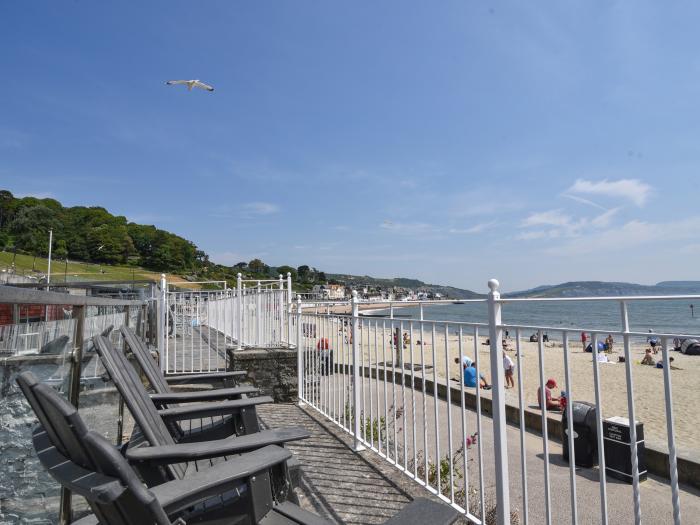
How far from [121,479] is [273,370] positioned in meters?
5.53

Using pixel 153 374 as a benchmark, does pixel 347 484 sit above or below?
below

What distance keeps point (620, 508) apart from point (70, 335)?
4.70 m

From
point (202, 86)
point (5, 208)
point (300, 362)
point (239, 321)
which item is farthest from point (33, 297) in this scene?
point (5, 208)

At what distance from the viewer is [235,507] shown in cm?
173

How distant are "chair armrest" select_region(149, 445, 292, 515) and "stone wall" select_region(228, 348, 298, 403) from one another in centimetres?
499

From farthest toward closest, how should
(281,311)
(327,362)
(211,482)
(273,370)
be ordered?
1. (281,311)
2. (273,370)
3. (327,362)
4. (211,482)

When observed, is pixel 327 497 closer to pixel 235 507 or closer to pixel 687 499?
pixel 235 507

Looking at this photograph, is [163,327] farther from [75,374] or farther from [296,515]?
[296,515]

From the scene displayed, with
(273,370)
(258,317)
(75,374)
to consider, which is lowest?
(273,370)

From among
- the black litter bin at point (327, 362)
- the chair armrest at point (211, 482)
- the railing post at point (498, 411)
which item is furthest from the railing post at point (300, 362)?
the chair armrest at point (211, 482)

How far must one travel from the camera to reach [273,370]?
21.4ft

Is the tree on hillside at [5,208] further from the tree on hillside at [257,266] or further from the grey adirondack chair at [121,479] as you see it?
the grey adirondack chair at [121,479]

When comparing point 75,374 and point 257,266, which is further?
point 257,266

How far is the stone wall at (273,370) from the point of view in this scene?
6.48 m
